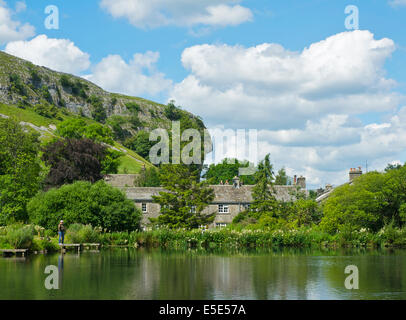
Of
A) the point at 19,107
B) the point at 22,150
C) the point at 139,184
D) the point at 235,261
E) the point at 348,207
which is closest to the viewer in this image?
the point at 235,261

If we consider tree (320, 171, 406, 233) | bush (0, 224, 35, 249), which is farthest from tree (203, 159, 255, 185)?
bush (0, 224, 35, 249)

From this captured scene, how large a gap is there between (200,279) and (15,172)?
3620 cm

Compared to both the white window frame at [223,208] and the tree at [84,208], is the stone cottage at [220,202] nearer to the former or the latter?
the white window frame at [223,208]

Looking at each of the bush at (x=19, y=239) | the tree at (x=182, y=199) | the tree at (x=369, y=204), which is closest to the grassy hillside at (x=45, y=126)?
the tree at (x=182, y=199)

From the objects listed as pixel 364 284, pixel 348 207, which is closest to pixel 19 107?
pixel 348 207

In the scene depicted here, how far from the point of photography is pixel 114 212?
152ft

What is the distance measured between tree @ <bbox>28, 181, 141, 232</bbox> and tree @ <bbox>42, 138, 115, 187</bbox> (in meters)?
12.2

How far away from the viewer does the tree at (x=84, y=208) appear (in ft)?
147

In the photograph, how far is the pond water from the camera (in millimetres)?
17500

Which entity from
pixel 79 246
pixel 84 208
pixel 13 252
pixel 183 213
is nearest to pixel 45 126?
pixel 183 213

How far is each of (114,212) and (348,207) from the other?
22.8m

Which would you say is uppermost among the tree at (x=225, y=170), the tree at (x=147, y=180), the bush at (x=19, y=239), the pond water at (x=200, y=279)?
the tree at (x=225, y=170)

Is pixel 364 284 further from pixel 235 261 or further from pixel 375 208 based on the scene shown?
pixel 375 208

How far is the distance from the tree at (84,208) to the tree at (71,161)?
12157 millimetres
